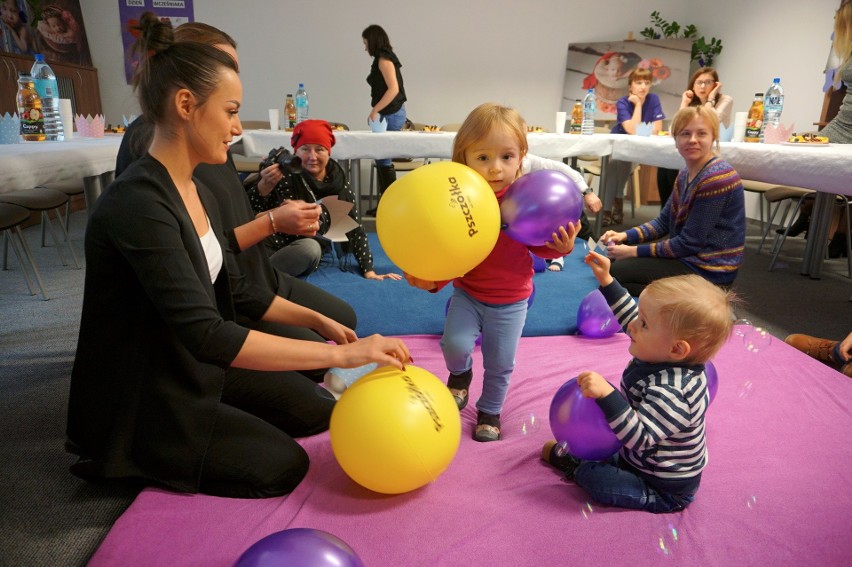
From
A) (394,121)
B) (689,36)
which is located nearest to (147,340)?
(394,121)

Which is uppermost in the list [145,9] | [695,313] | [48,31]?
[145,9]

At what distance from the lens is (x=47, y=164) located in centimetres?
164

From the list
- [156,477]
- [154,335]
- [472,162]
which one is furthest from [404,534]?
[472,162]

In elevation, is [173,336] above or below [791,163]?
below

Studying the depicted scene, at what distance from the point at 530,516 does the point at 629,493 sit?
0.78ft

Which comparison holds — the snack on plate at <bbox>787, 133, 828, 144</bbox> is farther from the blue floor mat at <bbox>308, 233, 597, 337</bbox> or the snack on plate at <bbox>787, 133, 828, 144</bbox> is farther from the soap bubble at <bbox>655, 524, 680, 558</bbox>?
the soap bubble at <bbox>655, 524, 680, 558</bbox>

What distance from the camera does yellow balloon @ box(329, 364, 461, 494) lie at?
4.03 feet

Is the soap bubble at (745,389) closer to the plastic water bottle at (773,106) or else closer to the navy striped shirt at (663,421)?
the navy striped shirt at (663,421)

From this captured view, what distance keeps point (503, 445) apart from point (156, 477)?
918 millimetres

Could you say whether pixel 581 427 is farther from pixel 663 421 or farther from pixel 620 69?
pixel 620 69

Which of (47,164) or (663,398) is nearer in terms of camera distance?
(663,398)

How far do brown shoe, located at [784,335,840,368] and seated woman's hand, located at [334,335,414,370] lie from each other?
198 cm

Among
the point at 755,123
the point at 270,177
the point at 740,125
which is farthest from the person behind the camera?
the point at 740,125

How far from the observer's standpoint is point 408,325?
2.55 meters
